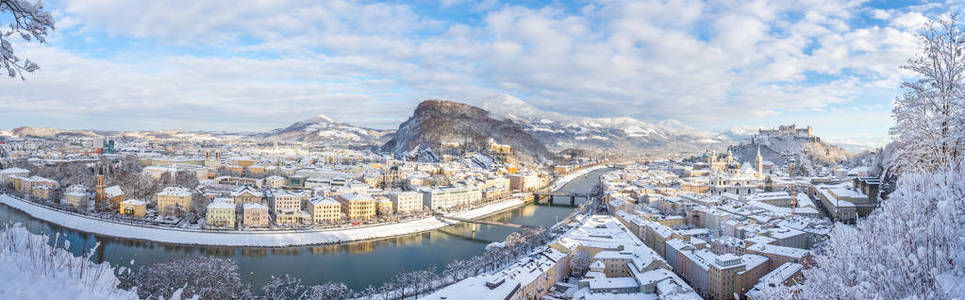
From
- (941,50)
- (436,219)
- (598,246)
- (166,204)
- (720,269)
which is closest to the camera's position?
(941,50)

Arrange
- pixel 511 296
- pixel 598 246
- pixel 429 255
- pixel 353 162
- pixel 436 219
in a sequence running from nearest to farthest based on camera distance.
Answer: pixel 511 296
pixel 598 246
pixel 429 255
pixel 436 219
pixel 353 162

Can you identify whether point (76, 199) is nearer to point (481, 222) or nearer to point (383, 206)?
point (383, 206)

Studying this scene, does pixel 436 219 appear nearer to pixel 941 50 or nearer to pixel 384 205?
pixel 384 205

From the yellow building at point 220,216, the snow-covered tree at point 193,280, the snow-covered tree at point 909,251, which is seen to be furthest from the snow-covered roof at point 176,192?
the snow-covered tree at point 909,251

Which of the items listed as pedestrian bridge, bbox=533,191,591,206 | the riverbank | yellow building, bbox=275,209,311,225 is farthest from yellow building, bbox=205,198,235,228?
pedestrian bridge, bbox=533,191,591,206

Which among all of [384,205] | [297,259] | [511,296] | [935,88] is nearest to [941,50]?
[935,88]

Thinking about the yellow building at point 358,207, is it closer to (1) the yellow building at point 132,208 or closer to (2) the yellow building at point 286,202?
(2) the yellow building at point 286,202
